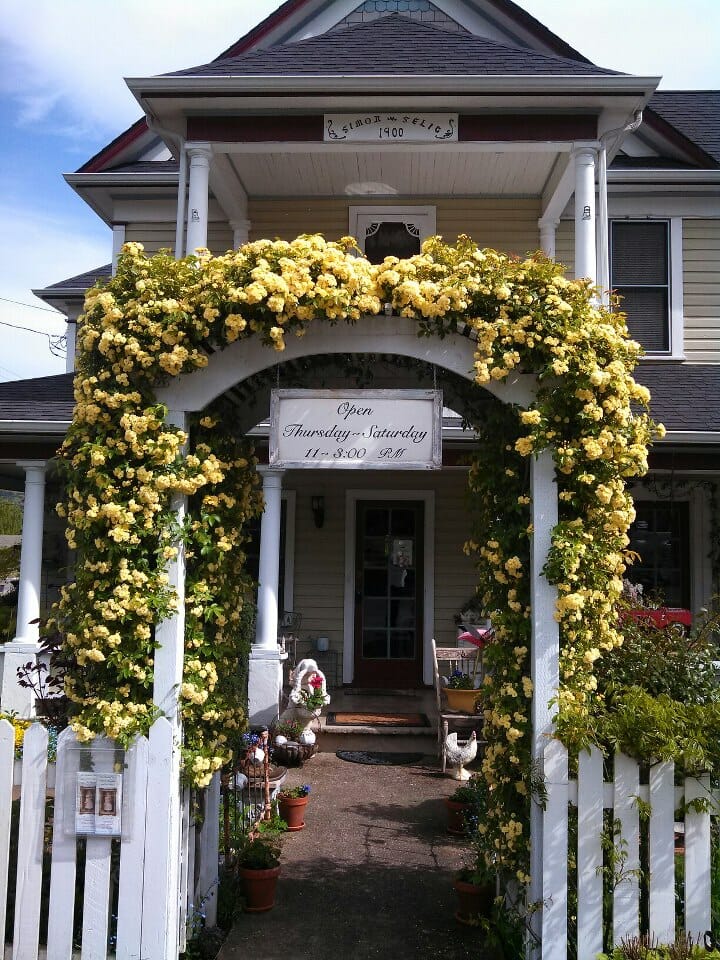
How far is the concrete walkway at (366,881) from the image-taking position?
13.2 feet

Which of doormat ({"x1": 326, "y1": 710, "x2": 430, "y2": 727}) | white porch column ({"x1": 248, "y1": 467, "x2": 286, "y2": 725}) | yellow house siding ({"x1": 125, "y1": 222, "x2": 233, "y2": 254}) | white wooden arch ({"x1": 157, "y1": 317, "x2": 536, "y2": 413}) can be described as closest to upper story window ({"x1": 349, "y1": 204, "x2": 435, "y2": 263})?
yellow house siding ({"x1": 125, "y1": 222, "x2": 233, "y2": 254})

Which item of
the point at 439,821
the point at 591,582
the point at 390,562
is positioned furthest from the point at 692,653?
the point at 390,562

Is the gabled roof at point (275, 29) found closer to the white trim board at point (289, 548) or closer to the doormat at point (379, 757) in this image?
the white trim board at point (289, 548)

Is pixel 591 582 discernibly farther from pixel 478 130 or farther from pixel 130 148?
pixel 130 148

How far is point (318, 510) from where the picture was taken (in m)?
9.87

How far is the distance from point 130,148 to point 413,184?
3209mm

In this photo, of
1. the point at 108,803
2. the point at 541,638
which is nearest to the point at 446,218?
the point at 541,638

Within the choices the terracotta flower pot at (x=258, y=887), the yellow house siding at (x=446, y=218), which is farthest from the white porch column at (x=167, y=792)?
the yellow house siding at (x=446, y=218)

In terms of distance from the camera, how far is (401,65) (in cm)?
695

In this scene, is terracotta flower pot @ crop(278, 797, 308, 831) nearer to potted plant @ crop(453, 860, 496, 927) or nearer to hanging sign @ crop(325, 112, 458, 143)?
potted plant @ crop(453, 860, 496, 927)

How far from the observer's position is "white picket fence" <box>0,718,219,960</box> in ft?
10.9

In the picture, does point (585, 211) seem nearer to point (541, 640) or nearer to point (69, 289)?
point (541, 640)

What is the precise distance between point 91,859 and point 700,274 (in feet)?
27.0

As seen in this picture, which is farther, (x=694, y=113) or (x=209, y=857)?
(x=694, y=113)
